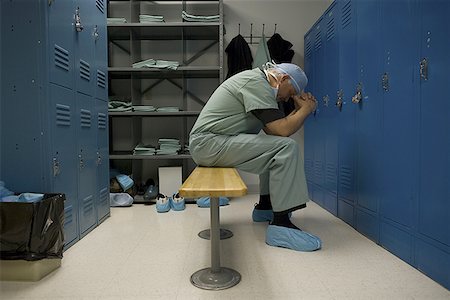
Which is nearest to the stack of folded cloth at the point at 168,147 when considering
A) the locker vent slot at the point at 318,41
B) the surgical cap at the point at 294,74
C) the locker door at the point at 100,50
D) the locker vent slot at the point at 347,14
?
the locker door at the point at 100,50

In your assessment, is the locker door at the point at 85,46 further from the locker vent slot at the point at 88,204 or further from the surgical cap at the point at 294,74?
the surgical cap at the point at 294,74

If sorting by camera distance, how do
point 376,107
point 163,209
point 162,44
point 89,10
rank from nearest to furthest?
point 376,107, point 89,10, point 163,209, point 162,44

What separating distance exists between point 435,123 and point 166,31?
2977 millimetres

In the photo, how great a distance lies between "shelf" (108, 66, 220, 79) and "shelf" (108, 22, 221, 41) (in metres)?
0.41

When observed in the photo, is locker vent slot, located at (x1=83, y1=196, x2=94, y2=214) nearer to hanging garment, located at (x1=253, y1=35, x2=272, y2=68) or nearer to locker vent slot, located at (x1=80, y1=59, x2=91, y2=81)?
locker vent slot, located at (x1=80, y1=59, x2=91, y2=81)

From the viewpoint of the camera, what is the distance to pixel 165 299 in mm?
1347

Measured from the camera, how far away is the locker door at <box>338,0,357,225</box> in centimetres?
239

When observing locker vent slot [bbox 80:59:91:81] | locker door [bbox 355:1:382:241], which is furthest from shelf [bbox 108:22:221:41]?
locker door [bbox 355:1:382:241]

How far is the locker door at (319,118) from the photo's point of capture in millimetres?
3156

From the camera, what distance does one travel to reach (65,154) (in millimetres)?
1971

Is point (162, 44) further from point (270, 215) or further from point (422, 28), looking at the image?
point (422, 28)

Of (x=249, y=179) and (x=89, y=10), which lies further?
(x=249, y=179)

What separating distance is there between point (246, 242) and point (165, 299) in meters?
0.84

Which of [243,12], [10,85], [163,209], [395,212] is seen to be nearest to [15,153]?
[10,85]
